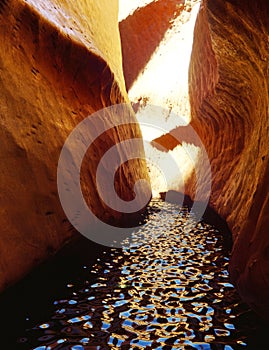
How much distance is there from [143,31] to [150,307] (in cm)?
1514

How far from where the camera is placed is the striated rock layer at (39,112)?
2.92 meters

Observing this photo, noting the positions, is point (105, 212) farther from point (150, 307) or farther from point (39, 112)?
point (150, 307)

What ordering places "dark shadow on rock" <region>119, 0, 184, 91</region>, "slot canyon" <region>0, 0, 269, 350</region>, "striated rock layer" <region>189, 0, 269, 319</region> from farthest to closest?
"dark shadow on rock" <region>119, 0, 184, 91</region>, "striated rock layer" <region>189, 0, 269, 319</region>, "slot canyon" <region>0, 0, 269, 350</region>

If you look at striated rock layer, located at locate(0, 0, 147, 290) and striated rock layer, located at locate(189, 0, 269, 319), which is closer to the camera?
striated rock layer, located at locate(189, 0, 269, 319)

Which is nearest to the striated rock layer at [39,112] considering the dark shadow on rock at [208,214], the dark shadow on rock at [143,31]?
the dark shadow on rock at [208,214]

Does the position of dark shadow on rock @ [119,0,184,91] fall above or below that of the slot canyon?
above

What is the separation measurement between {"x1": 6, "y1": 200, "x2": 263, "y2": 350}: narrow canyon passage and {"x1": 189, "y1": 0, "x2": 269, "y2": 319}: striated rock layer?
299 mm

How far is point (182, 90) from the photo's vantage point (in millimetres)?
11562

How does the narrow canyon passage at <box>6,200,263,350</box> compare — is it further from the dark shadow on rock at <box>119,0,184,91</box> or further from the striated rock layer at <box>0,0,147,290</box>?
the dark shadow on rock at <box>119,0,184,91</box>

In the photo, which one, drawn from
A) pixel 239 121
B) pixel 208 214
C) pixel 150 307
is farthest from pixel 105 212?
pixel 239 121

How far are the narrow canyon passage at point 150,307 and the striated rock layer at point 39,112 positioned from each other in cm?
57

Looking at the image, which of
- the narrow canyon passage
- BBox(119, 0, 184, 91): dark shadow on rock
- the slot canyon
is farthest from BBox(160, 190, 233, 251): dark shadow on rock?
BBox(119, 0, 184, 91): dark shadow on rock

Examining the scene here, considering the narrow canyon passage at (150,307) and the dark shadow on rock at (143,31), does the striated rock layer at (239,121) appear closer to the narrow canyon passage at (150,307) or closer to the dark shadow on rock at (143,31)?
the narrow canyon passage at (150,307)

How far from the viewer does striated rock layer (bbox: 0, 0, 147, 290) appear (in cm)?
292
